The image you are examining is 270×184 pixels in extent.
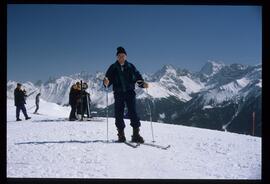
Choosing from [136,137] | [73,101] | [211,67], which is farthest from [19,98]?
[211,67]

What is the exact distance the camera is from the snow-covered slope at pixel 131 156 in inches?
261

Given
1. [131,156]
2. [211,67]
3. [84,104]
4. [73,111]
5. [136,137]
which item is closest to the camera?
[131,156]

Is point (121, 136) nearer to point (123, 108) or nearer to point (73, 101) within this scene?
point (123, 108)

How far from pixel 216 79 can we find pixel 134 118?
224 cm

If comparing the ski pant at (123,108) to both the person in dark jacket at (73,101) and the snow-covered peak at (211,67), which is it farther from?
the person in dark jacket at (73,101)

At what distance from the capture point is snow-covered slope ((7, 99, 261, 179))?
6637mm

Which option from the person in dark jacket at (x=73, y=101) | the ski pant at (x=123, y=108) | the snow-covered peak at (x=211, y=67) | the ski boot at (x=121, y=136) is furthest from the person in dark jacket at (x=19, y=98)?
the snow-covered peak at (x=211, y=67)

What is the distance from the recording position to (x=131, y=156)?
6.69 m

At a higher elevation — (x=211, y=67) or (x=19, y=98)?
(x=211, y=67)

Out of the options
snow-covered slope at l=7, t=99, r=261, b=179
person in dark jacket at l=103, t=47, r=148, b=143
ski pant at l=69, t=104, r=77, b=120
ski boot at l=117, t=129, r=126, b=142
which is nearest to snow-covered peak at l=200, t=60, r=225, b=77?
snow-covered slope at l=7, t=99, r=261, b=179

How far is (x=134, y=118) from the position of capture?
7.14m
